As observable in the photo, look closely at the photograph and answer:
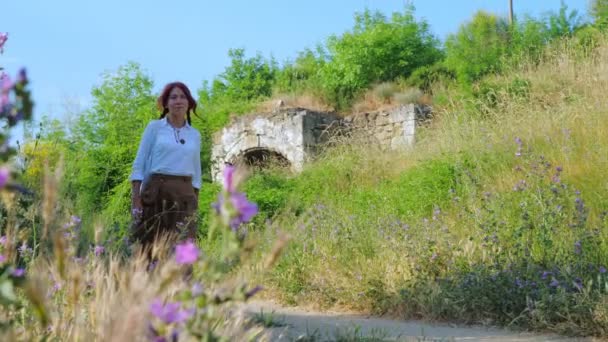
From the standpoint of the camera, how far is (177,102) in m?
5.44

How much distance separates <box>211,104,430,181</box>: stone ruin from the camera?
14812mm

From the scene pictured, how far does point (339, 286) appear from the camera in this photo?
630 cm

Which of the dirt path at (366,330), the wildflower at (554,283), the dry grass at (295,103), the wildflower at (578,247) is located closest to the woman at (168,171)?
the dirt path at (366,330)

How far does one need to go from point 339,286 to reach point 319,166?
23.0ft

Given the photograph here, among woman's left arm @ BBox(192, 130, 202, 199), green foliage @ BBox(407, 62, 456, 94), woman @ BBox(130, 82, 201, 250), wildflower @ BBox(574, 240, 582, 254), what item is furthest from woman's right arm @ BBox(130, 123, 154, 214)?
green foliage @ BBox(407, 62, 456, 94)

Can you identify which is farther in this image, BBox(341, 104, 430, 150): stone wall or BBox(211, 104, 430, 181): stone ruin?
BBox(211, 104, 430, 181): stone ruin

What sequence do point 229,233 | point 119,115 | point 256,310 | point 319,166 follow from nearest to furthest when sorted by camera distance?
1. point 229,233
2. point 256,310
3. point 319,166
4. point 119,115

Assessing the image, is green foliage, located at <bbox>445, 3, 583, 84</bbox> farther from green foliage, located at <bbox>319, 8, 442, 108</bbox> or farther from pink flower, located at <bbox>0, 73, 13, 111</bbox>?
pink flower, located at <bbox>0, 73, 13, 111</bbox>

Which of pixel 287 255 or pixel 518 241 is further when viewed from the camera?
pixel 287 255

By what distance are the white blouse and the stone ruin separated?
8.94 metres

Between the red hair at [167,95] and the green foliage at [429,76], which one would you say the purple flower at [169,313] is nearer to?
the red hair at [167,95]

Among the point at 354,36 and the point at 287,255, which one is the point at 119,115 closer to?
the point at 354,36

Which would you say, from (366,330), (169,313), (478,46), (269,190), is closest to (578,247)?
(366,330)

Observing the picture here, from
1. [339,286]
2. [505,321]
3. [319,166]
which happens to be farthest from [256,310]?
[319,166]
